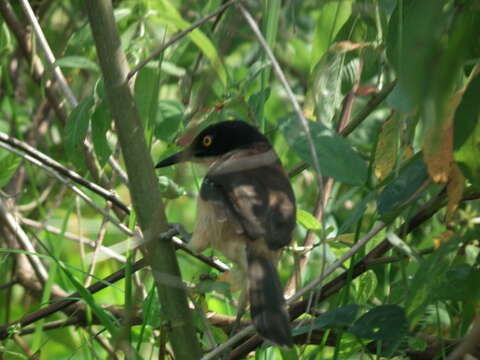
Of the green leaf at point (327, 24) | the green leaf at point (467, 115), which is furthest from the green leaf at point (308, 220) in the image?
the green leaf at point (467, 115)

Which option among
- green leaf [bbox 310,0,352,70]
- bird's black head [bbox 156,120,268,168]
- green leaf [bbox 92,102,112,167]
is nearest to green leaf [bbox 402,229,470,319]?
green leaf [bbox 310,0,352,70]

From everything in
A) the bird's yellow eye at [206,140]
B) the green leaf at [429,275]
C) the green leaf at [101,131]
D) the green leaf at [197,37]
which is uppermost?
the green leaf at [197,37]

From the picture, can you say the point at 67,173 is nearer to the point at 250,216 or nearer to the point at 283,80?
the point at 250,216

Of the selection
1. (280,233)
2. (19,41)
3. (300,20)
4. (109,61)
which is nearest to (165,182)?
(280,233)

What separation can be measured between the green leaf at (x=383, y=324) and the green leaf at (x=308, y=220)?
46 centimetres

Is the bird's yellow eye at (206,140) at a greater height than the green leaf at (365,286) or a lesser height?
greater

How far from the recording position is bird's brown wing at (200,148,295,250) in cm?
272

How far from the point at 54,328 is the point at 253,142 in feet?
3.70

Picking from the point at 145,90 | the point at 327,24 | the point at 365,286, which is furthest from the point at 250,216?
the point at 327,24

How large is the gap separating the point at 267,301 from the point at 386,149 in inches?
24.4

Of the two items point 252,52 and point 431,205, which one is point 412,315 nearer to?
point 431,205

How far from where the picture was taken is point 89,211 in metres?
5.17

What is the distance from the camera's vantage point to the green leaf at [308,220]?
2.70 metres

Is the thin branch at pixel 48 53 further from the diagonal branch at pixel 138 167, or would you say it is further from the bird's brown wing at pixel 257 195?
the diagonal branch at pixel 138 167
